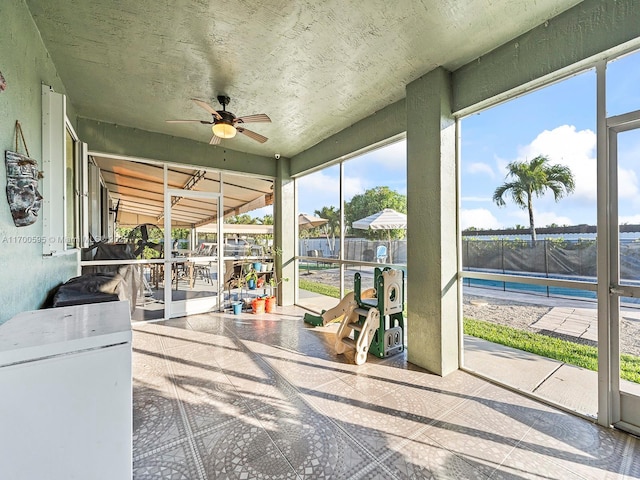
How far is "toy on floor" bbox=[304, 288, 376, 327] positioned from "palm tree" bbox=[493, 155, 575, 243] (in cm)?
184

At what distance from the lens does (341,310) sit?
3938 mm

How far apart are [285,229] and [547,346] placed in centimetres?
454

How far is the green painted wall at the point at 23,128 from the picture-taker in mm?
1622

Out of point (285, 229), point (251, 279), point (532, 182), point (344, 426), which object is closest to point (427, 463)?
point (344, 426)

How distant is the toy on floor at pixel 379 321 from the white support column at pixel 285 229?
253 centimetres

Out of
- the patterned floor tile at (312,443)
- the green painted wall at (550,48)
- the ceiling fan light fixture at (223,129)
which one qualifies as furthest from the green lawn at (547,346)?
the ceiling fan light fixture at (223,129)

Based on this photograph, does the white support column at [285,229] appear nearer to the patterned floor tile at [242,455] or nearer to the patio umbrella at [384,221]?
the patio umbrella at [384,221]

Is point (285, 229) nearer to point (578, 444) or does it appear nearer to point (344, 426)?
point (344, 426)

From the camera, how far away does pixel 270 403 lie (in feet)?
7.82

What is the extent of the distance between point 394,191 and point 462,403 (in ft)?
9.44

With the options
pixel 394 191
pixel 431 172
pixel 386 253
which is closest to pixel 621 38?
pixel 431 172

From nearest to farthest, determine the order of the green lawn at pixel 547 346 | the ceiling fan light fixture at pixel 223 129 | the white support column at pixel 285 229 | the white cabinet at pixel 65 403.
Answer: the white cabinet at pixel 65 403 → the green lawn at pixel 547 346 → the ceiling fan light fixture at pixel 223 129 → the white support column at pixel 285 229

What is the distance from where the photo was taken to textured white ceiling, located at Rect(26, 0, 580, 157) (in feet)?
6.98

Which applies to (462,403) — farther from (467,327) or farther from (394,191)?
(394,191)
